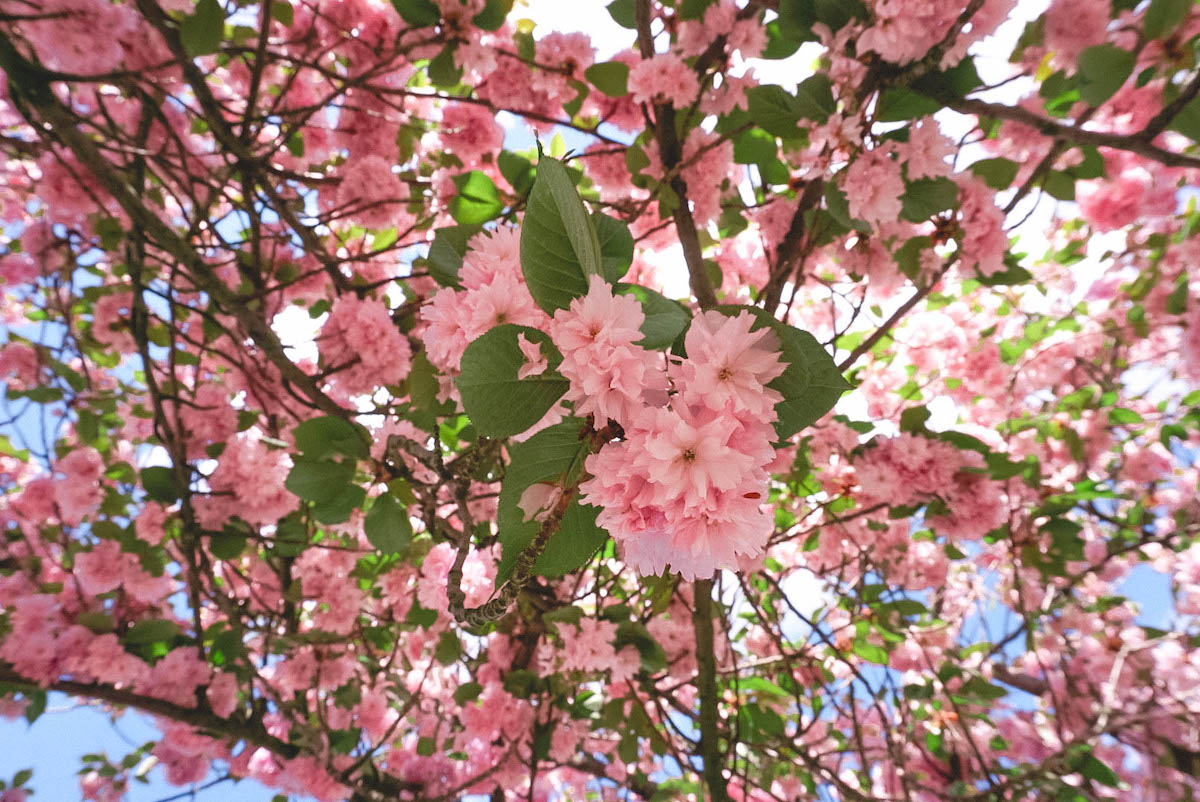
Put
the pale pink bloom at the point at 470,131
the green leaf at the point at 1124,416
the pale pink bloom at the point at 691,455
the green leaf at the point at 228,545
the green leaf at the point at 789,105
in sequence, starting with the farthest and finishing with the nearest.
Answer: the green leaf at the point at 1124,416 < the pale pink bloom at the point at 470,131 < the green leaf at the point at 228,545 < the green leaf at the point at 789,105 < the pale pink bloom at the point at 691,455

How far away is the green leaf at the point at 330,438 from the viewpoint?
1.16 metres

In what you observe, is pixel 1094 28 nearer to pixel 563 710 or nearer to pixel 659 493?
pixel 659 493

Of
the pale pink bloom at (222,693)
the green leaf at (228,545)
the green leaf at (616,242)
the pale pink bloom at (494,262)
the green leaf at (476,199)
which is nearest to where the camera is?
the pale pink bloom at (494,262)

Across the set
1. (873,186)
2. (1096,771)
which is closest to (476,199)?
(873,186)

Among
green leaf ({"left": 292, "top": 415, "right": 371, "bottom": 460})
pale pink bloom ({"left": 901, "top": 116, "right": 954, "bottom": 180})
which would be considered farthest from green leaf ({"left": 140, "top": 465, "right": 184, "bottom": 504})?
pale pink bloom ({"left": 901, "top": 116, "right": 954, "bottom": 180})

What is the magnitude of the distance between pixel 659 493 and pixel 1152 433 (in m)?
3.31

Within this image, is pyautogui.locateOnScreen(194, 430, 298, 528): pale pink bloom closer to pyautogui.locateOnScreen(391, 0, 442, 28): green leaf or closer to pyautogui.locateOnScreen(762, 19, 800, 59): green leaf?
pyautogui.locateOnScreen(391, 0, 442, 28): green leaf

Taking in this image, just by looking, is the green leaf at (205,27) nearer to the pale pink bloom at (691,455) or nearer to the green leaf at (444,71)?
the green leaf at (444,71)

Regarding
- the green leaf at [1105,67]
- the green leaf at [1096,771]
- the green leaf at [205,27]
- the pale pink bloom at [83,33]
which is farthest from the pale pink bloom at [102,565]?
the green leaf at [1096,771]

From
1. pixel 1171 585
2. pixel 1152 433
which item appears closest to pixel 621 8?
pixel 1152 433

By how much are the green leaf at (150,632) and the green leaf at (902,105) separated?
2.28 meters

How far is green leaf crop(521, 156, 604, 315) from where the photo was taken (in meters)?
0.51

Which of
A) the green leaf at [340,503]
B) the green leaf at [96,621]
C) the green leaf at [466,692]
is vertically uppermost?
the green leaf at [96,621]

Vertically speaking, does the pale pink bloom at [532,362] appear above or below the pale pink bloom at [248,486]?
below
